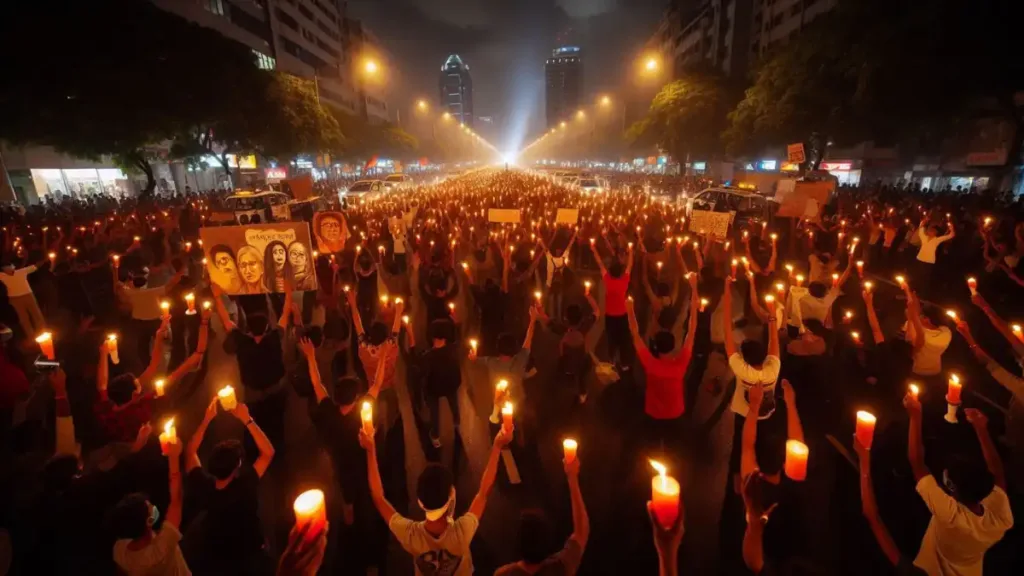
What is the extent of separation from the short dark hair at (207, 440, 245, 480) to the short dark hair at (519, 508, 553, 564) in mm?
1817

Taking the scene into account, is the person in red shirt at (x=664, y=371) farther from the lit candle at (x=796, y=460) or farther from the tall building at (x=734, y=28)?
the tall building at (x=734, y=28)

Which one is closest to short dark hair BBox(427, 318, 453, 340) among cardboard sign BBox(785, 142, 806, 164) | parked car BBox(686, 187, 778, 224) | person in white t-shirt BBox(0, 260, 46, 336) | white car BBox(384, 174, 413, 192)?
person in white t-shirt BBox(0, 260, 46, 336)

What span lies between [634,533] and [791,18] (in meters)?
62.3

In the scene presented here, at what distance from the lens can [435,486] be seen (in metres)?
2.52

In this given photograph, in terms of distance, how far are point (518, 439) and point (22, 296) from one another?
8.15 metres

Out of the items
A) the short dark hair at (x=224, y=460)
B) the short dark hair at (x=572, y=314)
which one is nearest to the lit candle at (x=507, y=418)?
the short dark hair at (x=224, y=460)

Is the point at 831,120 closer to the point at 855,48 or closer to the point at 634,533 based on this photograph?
the point at 855,48

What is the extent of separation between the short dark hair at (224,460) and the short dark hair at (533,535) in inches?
71.5

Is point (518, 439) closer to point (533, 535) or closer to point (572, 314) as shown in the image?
point (572, 314)

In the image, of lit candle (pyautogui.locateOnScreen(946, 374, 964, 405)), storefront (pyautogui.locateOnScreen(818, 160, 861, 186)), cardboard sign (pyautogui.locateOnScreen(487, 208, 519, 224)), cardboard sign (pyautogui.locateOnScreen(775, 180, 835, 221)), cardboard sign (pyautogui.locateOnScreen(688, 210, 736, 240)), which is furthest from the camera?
storefront (pyautogui.locateOnScreen(818, 160, 861, 186))

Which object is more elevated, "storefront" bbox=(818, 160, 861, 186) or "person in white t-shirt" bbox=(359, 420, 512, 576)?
"person in white t-shirt" bbox=(359, 420, 512, 576)

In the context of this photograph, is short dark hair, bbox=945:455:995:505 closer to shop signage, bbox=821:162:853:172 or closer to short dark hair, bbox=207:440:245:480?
short dark hair, bbox=207:440:245:480

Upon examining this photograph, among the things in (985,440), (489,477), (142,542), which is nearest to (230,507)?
(142,542)

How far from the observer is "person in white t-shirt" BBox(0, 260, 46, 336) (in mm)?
7695
